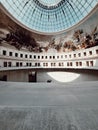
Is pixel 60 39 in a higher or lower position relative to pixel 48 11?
lower

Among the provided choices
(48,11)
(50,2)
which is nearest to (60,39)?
(48,11)

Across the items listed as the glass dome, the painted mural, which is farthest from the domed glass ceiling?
the painted mural

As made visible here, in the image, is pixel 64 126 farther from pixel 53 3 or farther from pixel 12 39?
pixel 53 3

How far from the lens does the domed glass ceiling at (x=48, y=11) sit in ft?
126

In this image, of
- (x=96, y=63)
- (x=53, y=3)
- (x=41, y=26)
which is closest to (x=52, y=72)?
(x=96, y=63)

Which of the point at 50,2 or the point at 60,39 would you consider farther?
the point at 50,2

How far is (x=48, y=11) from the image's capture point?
49844mm

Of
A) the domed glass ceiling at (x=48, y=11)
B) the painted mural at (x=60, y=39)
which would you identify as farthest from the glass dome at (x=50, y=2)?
the painted mural at (x=60, y=39)

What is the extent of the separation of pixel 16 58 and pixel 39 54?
43.1ft

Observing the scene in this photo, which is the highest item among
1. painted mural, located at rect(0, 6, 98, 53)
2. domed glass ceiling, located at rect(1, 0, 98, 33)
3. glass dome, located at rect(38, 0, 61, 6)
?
glass dome, located at rect(38, 0, 61, 6)

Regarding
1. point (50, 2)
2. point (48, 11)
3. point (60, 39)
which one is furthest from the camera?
point (48, 11)

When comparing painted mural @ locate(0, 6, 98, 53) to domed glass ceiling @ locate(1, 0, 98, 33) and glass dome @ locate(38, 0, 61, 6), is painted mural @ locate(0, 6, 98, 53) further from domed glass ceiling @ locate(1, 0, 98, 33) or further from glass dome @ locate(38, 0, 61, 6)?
glass dome @ locate(38, 0, 61, 6)

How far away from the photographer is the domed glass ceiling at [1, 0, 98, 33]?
126 ft

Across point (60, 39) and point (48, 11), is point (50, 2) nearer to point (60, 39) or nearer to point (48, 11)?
point (48, 11)
